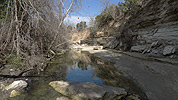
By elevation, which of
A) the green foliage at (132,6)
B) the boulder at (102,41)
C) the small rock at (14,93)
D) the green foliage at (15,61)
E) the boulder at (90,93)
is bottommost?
the boulder at (90,93)

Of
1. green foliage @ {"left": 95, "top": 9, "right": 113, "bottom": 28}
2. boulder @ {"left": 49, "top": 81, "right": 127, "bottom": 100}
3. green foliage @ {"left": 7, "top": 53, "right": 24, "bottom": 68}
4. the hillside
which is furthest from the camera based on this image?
green foliage @ {"left": 95, "top": 9, "right": 113, "bottom": 28}

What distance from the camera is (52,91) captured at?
8.39ft

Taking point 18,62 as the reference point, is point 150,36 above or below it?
above

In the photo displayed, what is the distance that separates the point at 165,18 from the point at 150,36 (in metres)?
1.54

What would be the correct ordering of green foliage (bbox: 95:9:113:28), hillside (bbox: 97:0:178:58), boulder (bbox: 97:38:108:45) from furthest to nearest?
green foliage (bbox: 95:9:113:28)
boulder (bbox: 97:38:108:45)
hillside (bbox: 97:0:178:58)

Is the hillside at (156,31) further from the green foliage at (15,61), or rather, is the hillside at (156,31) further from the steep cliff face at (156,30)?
the green foliage at (15,61)

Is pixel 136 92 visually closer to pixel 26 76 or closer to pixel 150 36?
pixel 26 76

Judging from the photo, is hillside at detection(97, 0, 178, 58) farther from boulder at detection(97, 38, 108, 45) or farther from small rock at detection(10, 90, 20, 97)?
small rock at detection(10, 90, 20, 97)

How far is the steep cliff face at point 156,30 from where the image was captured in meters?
6.22

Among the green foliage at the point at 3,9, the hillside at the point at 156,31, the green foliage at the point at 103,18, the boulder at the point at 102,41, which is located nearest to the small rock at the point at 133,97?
the hillside at the point at 156,31

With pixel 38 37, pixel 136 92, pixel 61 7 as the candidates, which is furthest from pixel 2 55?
pixel 136 92

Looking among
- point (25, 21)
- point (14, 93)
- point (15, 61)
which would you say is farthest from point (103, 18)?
point (14, 93)

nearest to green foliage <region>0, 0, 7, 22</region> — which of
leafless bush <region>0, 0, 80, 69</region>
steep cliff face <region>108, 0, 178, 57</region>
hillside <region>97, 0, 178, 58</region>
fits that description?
leafless bush <region>0, 0, 80, 69</region>

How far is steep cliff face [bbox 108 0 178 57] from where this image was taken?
20.4 feet
